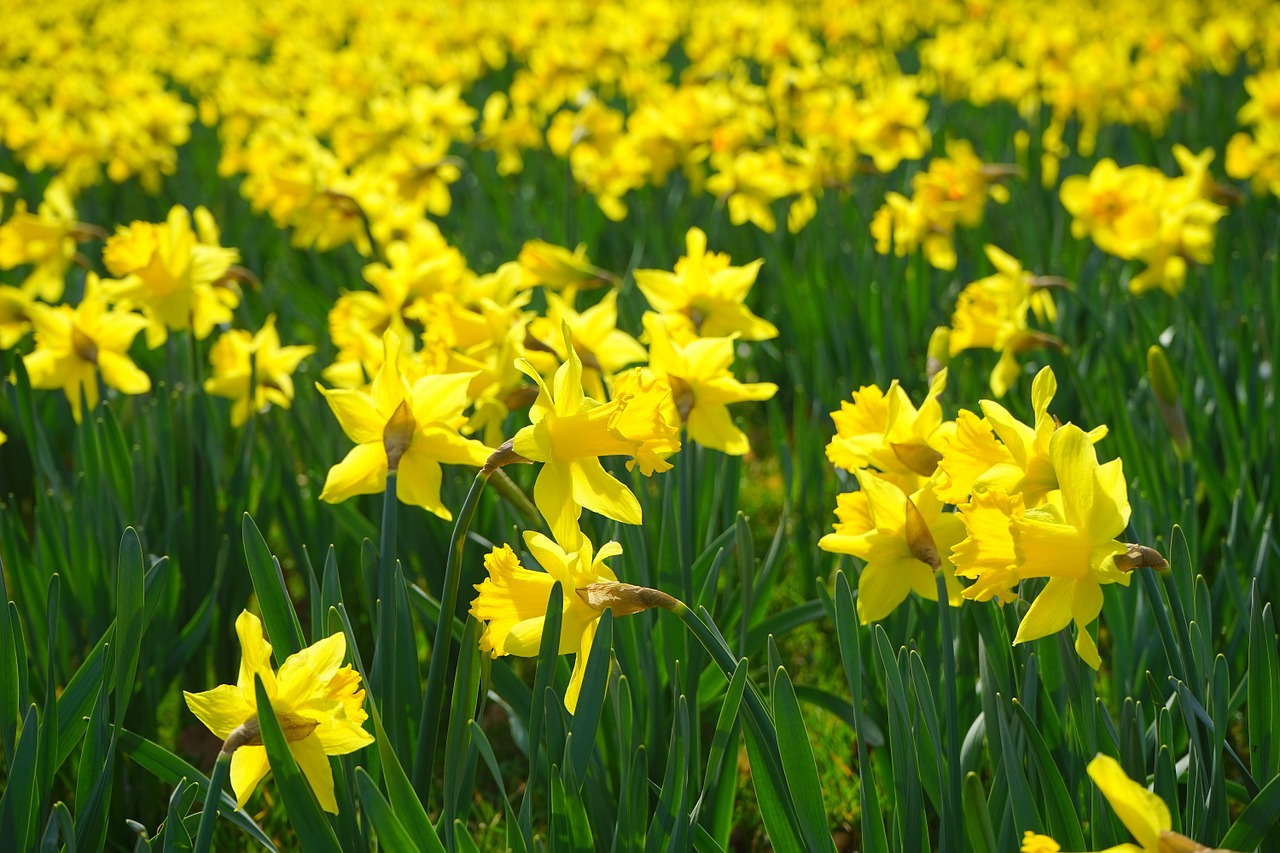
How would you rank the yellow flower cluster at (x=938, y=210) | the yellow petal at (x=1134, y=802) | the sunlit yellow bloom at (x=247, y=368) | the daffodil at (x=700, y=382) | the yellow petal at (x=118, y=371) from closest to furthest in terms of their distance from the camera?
the yellow petal at (x=1134, y=802) → the daffodil at (x=700, y=382) → the yellow petal at (x=118, y=371) → the sunlit yellow bloom at (x=247, y=368) → the yellow flower cluster at (x=938, y=210)

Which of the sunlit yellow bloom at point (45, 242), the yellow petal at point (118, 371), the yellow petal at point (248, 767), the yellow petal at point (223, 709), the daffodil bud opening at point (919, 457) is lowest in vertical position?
the yellow petal at point (248, 767)

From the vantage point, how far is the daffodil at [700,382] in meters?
1.61

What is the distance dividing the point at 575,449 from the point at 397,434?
263 millimetres

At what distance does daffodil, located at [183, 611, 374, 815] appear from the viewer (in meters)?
1.04

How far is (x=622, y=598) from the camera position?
1.05m

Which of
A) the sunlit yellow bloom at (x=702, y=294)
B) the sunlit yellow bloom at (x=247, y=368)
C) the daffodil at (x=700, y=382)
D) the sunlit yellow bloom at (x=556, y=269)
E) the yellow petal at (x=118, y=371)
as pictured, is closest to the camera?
the daffodil at (x=700, y=382)

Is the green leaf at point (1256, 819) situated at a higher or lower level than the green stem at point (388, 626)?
lower

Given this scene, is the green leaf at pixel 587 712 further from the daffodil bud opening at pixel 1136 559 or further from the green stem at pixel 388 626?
the daffodil bud opening at pixel 1136 559

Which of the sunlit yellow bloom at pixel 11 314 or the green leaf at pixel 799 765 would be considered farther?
the sunlit yellow bloom at pixel 11 314

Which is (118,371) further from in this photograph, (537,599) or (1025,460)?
(1025,460)

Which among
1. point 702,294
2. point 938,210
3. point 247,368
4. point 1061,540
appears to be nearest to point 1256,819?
point 1061,540

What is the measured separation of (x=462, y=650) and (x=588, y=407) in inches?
11.2

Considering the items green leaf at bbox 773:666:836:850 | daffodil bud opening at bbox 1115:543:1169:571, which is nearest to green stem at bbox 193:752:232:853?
green leaf at bbox 773:666:836:850

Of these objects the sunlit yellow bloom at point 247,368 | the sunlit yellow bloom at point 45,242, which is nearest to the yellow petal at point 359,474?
the sunlit yellow bloom at point 247,368
